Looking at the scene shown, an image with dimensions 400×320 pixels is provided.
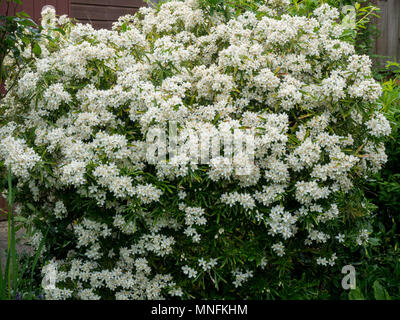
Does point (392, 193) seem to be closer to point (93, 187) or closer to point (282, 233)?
point (282, 233)

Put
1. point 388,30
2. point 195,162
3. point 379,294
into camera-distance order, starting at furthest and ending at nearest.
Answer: point 388,30
point 379,294
point 195,162

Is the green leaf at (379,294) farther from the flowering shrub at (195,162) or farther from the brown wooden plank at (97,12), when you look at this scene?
the brown wooden plank at (97,12)

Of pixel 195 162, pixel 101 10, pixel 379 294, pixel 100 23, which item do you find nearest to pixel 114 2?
pixel 101 10

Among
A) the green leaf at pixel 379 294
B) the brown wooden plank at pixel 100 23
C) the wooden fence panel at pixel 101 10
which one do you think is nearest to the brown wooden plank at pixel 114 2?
the wooden fence panel at pixel 101 10

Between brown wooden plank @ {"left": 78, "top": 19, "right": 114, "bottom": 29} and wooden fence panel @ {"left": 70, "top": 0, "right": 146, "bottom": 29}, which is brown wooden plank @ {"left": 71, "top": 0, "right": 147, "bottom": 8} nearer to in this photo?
wooden fence panel @ {"left": 70, "top": 0, "right": 146, "bottom": 29}

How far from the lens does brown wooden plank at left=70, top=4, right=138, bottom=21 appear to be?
5461 mm

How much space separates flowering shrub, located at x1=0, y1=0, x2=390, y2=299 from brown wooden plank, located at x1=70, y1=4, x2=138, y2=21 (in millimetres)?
2934

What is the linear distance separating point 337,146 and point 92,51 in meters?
1.53

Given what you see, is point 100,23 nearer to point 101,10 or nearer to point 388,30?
point 101,10

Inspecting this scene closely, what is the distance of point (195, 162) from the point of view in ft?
7.34

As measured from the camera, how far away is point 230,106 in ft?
8.36

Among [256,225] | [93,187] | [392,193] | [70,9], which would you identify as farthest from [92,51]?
A: [70,9]

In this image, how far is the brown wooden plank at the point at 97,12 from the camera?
215 inches

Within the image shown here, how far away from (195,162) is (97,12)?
13.4 ft
